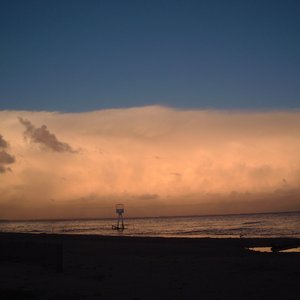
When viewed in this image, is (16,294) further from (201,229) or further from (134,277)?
(201,229)

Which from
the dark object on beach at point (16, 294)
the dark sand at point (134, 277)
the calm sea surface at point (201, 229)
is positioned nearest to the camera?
the dark object on beach at point (16, 294)

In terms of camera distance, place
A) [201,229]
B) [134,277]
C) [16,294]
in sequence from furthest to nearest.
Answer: [201,229] → [134,277] → [16,294]

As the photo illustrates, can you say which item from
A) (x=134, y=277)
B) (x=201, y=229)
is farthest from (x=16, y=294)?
(x=201, y=229)

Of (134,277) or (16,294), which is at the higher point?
(16,294)

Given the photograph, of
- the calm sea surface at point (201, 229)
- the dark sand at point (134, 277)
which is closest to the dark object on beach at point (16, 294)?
the dark sand at point (134, 277)

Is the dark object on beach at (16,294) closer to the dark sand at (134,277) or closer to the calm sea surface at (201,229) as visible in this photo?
the dark sand at (134,277)

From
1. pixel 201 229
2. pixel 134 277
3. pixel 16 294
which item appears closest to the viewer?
pixel 16 294

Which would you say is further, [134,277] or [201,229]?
[201,229]

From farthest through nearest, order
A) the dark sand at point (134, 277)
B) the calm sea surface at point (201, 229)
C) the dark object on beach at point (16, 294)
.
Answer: the calm sea surface at point (201, 229) → the dark sand at point (134, 277) → the dark object on beach at point (16, 294)

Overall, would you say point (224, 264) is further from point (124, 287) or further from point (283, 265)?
point (124, 287)

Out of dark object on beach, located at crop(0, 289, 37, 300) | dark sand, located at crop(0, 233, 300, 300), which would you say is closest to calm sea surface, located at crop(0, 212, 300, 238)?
dark sand, located at crop(0, 233, 300, 300)

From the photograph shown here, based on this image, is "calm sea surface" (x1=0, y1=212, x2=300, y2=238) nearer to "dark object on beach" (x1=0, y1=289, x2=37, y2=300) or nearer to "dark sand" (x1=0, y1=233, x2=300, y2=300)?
"dark sand" (x1=0, y1=233, x2=300, y2=300)

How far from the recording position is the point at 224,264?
1948 centimetres

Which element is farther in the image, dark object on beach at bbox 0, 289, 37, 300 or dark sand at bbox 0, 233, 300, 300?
dark sand at bbox 0, 233, 300, 300
